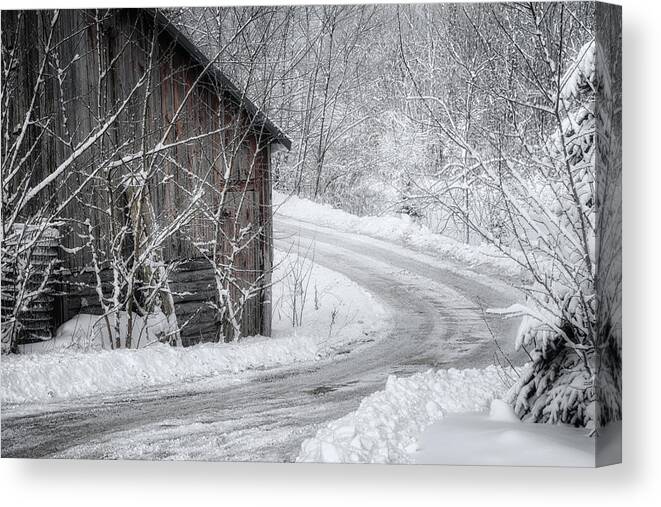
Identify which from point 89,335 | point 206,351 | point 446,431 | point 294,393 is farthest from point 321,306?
point 89,335

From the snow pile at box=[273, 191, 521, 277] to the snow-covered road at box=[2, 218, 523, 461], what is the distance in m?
0.07

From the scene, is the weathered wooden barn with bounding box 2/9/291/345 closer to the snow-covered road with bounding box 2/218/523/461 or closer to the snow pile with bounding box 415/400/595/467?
the snow-covered road with bounding box 2/218/523/461

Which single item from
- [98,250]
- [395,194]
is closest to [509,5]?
[395,194]

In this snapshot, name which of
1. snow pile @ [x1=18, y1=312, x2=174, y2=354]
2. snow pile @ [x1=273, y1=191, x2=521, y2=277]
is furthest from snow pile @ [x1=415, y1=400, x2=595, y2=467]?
snow pile @ [x1=18, y1=312, x2=174, y2=354]

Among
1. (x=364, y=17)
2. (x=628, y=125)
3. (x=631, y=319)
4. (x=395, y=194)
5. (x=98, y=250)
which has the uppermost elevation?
(x=364, y=17)

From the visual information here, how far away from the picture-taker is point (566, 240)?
17.5 ft

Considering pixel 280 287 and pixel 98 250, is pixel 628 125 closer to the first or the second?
pixel 280 287

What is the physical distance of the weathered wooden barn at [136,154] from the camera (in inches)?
235

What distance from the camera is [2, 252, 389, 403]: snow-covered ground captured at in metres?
5.82

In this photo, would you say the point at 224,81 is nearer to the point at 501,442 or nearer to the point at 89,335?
the point at 89,335

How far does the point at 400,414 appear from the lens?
218 inches

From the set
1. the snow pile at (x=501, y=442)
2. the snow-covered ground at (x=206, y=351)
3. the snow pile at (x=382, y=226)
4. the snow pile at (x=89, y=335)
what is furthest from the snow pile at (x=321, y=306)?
the snow pile at (x=89, y=335)

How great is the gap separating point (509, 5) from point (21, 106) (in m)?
3.23

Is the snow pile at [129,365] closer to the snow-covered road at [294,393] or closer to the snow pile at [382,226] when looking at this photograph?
the snow-covered road at [294,393]
